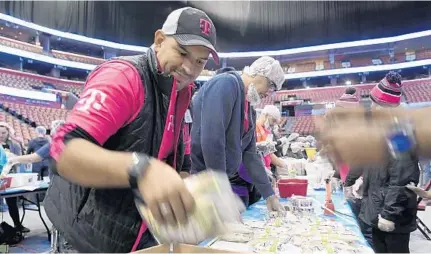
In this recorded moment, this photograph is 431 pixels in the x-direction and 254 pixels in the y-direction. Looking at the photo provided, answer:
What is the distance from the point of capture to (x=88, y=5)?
Result: 1855cm

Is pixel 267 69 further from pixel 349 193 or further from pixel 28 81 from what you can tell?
pixel 28 81

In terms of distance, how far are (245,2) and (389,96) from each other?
1993cm

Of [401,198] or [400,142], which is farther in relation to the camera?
[401,198]

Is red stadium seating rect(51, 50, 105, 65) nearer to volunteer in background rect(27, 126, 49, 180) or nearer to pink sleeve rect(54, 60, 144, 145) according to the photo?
volunteer in background rect(27, 126, 49, 180)

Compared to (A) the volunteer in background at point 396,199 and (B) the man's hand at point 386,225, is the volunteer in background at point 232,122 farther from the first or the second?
(B) the man's hand at point 386,225

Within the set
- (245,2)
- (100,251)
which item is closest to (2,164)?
(100,251)

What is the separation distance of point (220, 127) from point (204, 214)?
0.96 m

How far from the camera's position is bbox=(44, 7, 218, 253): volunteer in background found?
697 mm

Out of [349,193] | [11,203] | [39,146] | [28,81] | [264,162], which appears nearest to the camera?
[264,162]

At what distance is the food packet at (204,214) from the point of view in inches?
25.1

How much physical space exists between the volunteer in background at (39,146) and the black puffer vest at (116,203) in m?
4.15

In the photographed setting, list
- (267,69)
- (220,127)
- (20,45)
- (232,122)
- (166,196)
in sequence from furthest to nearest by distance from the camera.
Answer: (20,45) < (267,69) < (232,122) < (220,127) < (166,196)

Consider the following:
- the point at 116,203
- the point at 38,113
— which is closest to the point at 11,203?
the point at 116,203

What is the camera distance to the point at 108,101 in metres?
0.72
